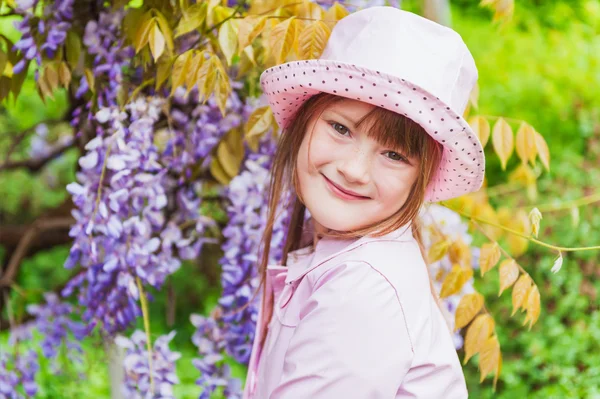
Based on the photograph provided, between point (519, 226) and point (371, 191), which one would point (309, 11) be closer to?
point (371, 191)

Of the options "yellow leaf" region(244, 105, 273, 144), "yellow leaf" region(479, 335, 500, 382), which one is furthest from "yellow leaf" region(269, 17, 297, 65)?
"yellow leaf" region(479, 335, 500, 382)

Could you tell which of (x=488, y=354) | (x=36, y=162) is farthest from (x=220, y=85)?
(x=36, y=162)

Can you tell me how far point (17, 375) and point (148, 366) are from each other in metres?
0.62

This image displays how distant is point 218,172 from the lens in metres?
1.95

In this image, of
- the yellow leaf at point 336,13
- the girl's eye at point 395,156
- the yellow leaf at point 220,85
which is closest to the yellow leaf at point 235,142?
the yellow leaf at point 220,85

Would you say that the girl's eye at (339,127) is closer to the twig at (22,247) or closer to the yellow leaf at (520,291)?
the yellow leaf at (520,291)

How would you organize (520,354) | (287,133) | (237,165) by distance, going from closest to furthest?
(287,133) → (237,165) → (520,354)

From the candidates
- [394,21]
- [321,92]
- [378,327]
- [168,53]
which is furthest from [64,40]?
[378,327]

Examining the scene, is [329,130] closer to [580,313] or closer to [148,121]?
→ [148,121]

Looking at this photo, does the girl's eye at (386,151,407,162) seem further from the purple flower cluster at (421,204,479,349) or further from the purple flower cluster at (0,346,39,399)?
the purple flower cluster at (0,346,39,399)

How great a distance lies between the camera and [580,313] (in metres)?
3.34

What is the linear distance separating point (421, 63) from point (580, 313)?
2448 mm

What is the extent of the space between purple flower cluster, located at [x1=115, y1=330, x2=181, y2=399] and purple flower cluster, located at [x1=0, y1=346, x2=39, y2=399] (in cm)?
50

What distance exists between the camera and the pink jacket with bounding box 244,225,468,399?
1.26 metres
